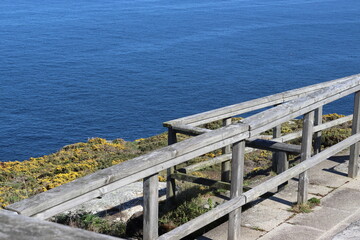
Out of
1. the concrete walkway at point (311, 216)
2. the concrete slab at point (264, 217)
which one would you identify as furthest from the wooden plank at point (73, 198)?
the concrete slab at point (264, 217)

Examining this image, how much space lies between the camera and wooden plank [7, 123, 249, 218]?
10.0 feet

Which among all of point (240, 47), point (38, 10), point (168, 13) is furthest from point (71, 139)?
point (38, 10)

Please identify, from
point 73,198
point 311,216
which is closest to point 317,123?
point 311,216

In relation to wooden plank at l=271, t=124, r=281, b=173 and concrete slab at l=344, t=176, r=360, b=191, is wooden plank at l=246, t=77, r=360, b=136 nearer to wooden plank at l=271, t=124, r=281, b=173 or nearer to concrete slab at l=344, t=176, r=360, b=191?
concrete slab at l=344, t=176, r=360, b=191

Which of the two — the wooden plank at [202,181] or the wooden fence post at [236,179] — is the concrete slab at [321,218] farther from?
the wooden plank at [202,181]

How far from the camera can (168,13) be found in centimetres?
15312

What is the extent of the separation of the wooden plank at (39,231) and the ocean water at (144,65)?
5147cm

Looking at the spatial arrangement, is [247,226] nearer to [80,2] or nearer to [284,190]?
[284,190]

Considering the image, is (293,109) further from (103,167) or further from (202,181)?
(103,167)

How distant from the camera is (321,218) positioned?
6133mm

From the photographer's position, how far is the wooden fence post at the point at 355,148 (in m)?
7.22

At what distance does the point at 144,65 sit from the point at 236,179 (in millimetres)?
83552

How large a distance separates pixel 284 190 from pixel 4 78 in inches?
3121

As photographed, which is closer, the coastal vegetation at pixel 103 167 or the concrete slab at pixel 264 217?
the concrete slab at pixel 264 217
